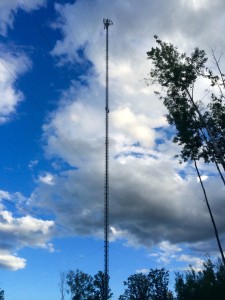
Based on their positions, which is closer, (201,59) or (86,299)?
(201,59)

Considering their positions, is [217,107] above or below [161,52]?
below

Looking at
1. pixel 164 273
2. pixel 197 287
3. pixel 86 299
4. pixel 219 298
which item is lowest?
pixel 219 298

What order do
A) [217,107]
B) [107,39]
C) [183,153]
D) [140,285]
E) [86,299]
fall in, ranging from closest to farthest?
1. [217,107]
2. [183,153]
3. [107,39]
4. [86,299]
5. [140,285]

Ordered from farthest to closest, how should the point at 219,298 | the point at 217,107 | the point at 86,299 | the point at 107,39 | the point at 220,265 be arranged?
→ the point at 86,299
the point at 220,265
the point at 219,298
the point at 107,39
the point at 217,107

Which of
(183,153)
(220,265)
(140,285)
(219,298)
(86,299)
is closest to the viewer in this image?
(183,153)

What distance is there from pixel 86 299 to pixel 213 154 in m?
66.6

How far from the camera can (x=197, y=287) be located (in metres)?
57.4

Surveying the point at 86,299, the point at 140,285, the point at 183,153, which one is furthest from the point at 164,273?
the point at 183,153

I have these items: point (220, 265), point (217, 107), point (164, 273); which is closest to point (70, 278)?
point (164, 273)

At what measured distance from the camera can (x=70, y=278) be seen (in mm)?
82625

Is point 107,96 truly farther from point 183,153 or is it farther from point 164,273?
point 164,273

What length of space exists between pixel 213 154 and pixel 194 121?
11.6ft

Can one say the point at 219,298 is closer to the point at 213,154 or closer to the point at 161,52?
the point at 213,154

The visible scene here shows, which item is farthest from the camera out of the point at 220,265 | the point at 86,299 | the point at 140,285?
the point at 140,285
